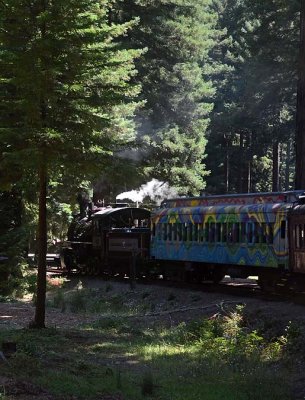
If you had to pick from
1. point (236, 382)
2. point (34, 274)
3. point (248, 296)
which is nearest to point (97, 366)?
point (236, 382)

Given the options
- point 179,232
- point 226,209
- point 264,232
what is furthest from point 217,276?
point 264,232

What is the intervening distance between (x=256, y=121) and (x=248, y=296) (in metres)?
31.8

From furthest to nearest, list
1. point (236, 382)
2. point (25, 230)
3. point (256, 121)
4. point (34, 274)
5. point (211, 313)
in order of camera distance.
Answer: point (256, 121)
point (34, 274)
point (25, 230)
point (211, 313)
point (236, 382)

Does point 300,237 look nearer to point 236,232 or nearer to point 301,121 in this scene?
point 236,232

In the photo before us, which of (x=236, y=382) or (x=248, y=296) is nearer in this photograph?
(x=236, y=382)

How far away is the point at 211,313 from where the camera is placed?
16.1 meters

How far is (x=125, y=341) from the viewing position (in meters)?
13.0

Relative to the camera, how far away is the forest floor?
8.23 m

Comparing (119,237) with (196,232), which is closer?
(196,232)

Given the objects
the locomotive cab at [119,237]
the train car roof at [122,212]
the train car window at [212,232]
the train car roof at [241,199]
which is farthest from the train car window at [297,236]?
the train car roof at [122,212]

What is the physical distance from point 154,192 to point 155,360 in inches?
1003

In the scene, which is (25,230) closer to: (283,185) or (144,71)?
(144,71)

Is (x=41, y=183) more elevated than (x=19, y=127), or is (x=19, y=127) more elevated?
(x=19, y=127)

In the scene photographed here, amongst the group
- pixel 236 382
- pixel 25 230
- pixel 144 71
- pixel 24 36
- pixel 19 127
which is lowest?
pixel 236 382
